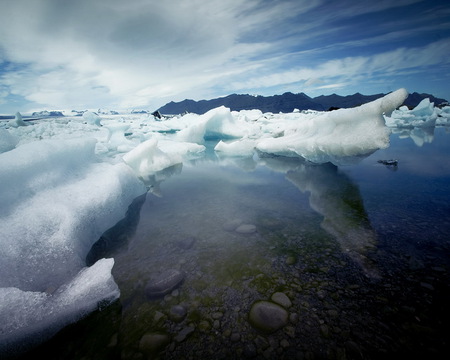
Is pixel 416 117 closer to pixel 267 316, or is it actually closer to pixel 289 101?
pixel 267 316

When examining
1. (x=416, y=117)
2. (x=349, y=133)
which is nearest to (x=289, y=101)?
(x=416, y=117)

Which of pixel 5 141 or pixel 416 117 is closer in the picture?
pixel 5 141

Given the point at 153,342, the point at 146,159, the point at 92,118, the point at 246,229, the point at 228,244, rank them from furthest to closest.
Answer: the point at 92,118 → the point at 146,159 → the point at 246,229 → the point at 228,244 → the point at 153,342

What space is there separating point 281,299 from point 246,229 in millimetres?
1425

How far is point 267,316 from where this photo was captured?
1.94 metres

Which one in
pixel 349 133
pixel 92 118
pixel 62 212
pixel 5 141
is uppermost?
pixel 92 118

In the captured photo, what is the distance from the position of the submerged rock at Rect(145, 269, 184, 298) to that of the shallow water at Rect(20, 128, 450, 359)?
40mm

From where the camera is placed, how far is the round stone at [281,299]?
81.0 inches

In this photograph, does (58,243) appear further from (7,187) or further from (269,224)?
(269,224)

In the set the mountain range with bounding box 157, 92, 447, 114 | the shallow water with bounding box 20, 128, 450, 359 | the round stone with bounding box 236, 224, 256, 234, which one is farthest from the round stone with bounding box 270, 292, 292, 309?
the mountain range with bounding box 157, 92, 447, 114

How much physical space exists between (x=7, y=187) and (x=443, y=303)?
4.96 metres

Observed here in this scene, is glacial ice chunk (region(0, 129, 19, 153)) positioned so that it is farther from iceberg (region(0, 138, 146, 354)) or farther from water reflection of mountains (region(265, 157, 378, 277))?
water reflection of mountains (region(265, 157, 378, 277))

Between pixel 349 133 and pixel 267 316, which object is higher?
pixel 349 133

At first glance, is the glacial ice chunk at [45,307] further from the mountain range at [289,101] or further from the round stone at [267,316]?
the mountain range at [289,101]
